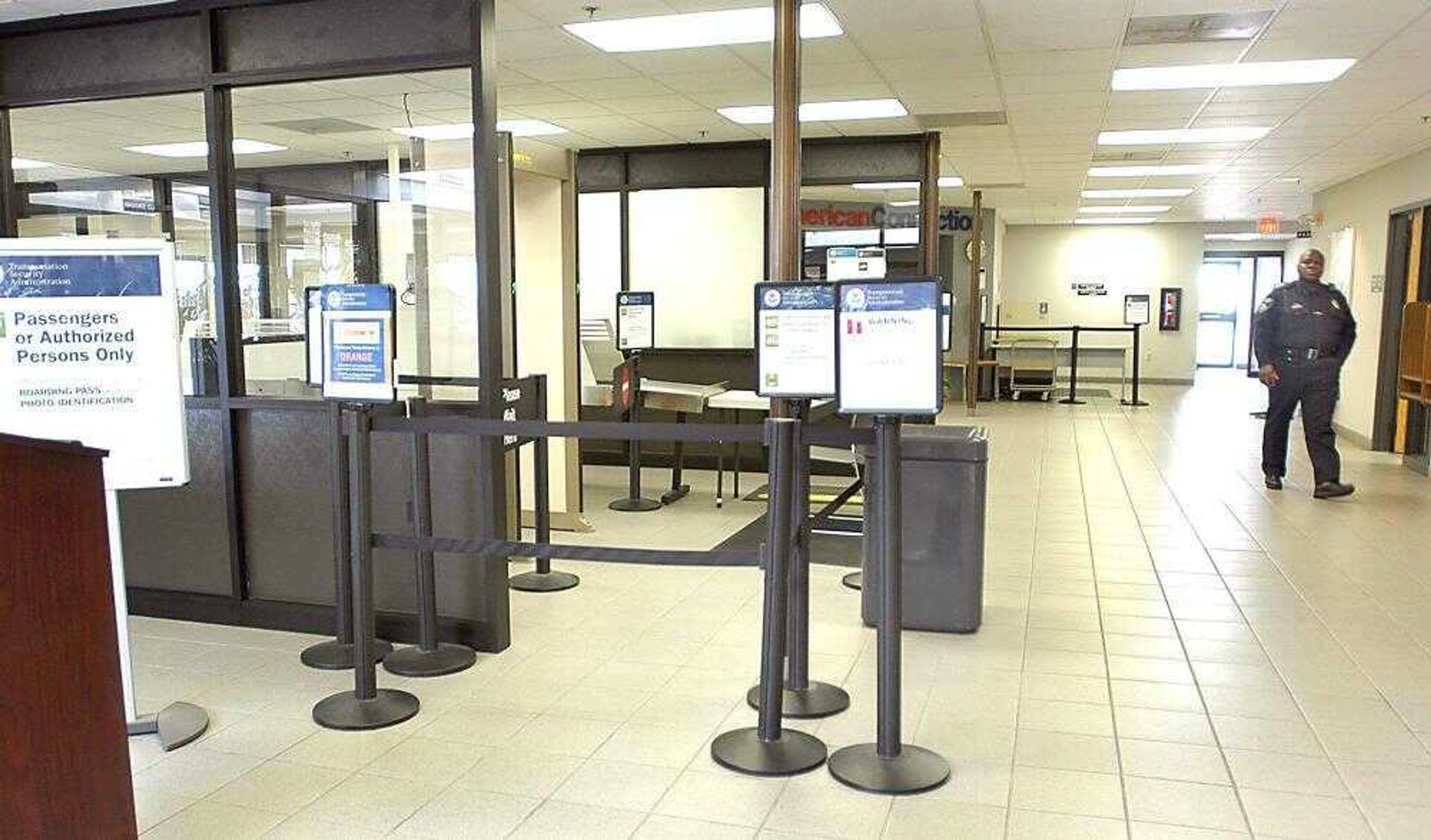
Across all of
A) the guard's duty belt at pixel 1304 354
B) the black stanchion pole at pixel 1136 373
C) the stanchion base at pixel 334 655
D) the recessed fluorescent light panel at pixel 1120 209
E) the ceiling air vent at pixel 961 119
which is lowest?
the stanchion base at pixel 334 655

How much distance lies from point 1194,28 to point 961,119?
9.03 feet

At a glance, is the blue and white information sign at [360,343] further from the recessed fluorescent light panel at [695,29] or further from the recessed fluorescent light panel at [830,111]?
the recessed fluorescent light panel at [830,111]

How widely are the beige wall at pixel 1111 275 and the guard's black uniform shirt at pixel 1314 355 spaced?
11.0 meters

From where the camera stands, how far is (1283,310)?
25.6 feet

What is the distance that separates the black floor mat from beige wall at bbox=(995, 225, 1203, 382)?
43.7 ft

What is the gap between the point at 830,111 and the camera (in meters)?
7.88

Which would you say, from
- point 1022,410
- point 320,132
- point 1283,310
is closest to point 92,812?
point 320,132

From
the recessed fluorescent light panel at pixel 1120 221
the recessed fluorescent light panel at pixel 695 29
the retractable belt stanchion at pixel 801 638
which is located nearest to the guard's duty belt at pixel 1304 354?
the recessed fluorescent light panel at pixel 695 29

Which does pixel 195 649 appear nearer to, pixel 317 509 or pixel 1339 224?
pixel 317 509

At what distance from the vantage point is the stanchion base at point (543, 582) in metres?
5.19

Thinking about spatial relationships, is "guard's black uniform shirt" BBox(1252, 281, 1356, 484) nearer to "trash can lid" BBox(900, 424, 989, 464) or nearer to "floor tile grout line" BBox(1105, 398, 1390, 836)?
"floor tile grout line" BBox(1105, 398, 1390, 836)

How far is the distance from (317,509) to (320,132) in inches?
171

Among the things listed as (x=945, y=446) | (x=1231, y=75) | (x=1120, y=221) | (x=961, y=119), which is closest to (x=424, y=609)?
(x=945, y=446)

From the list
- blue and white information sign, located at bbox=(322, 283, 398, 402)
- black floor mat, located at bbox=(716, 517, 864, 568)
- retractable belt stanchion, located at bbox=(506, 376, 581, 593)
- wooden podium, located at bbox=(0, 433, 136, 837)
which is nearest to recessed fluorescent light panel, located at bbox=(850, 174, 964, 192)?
black floor mat, located at bbox=(716, 517, 864, 568)
